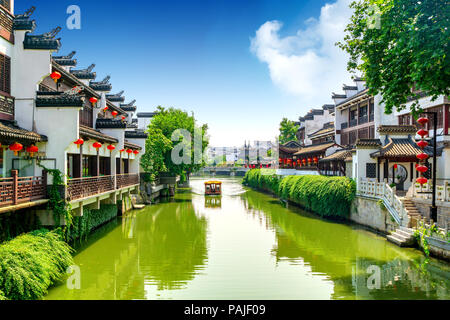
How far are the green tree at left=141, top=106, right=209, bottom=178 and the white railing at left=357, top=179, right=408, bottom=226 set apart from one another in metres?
20.0

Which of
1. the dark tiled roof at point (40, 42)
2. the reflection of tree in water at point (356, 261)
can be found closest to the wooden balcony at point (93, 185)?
the dark tiled roof at point (40, 42)

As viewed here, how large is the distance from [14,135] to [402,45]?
43.0ft

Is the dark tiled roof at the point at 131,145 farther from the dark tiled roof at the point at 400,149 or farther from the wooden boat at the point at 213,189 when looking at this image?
the wooden boat at the point at 213,189

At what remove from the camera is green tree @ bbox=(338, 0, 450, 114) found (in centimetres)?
1077

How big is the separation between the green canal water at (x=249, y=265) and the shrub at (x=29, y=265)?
0.95 metres

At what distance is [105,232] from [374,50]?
16402mm

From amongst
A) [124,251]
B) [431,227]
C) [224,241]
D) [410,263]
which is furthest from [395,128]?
[124,251]

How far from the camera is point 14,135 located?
10844 mm

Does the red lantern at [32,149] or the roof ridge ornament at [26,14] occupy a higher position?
the roof ridge ornament at [26,14]

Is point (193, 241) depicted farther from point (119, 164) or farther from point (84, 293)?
point (119, 164)

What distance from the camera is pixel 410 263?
13.5 m

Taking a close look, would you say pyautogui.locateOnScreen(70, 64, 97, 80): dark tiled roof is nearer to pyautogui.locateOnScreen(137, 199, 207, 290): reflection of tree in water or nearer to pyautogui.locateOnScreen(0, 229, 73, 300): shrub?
pyautogui.locateOnScreen(137, 199, 207, 290): reflection of tree in water

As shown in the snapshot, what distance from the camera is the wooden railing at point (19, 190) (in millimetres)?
9859

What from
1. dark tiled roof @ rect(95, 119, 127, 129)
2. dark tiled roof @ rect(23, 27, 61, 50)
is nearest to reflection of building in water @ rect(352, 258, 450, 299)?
dark tiled roof @ rect(23, 27, 61, 50)
